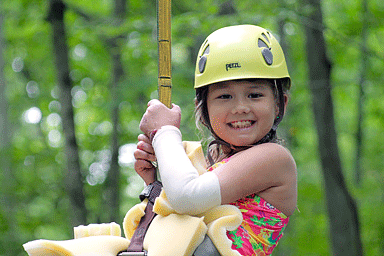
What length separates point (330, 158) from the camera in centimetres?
846

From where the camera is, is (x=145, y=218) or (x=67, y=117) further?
(x=67, y=117)

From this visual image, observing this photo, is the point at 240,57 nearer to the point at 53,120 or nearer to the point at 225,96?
the point at 225,96

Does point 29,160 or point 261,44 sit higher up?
point 261,44

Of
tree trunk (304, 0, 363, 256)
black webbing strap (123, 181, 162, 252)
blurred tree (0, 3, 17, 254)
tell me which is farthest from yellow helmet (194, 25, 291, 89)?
blurred tree (0, 3, 17, 254)

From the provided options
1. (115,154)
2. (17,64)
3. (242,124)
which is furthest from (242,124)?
(17,64)

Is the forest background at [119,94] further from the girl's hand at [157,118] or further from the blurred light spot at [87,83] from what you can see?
the girl's hand at [157,118]

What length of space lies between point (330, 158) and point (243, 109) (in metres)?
6.31

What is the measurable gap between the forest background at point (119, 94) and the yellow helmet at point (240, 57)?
9.37ft

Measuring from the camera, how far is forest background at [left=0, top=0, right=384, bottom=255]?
7781mm

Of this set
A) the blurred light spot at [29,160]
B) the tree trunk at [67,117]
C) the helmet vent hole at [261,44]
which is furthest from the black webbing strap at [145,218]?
the blurred light spot at [29,160]

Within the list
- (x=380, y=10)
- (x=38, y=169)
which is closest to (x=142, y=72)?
(x=38, y=169)

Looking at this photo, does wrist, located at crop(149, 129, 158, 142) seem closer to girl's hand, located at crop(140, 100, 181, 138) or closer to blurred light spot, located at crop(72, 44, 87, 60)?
girl's hand, located at crop(140, 100, 181, 138)

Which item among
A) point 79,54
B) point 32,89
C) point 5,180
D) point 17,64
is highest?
point 79,54

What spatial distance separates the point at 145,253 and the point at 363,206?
12.0 meters
